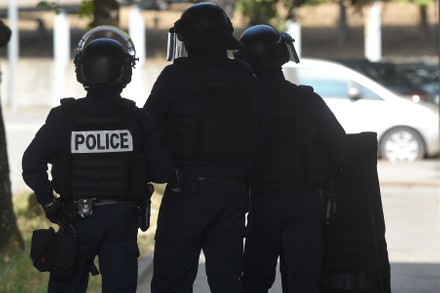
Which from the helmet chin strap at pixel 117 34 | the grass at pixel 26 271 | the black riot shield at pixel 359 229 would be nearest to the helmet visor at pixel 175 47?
the helmet chin strap at pixel 117 34

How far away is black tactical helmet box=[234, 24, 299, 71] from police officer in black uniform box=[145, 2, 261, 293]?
0.86ft

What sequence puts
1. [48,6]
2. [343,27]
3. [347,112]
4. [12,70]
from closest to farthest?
[48,6]
[347,112]
[12,70]
[343,27]

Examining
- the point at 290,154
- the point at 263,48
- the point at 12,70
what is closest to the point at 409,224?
the point at 290,154

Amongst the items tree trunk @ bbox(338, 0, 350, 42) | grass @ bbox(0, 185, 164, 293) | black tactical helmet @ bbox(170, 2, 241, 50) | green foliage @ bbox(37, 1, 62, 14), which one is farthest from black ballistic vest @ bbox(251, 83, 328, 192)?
tree trunk @ bbox(338, 0, 350, 42)

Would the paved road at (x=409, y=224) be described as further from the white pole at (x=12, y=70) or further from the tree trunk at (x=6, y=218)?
the white pole at (x=12, y=70)

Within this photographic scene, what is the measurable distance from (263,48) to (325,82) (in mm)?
12447

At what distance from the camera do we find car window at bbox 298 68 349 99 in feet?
60.0

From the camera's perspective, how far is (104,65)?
5.53 meters

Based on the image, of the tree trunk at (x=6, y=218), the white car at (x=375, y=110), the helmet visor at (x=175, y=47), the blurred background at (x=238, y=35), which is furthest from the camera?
the blurred background at (x=238, y=35)

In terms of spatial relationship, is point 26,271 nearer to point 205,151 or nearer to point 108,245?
point 108,245

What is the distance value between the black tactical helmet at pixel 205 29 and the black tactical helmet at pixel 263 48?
220 mm

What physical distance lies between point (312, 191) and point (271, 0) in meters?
10.5

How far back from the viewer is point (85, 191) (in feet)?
17.9

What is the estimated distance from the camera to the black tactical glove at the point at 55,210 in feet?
17.9
